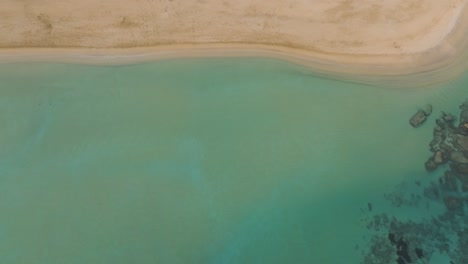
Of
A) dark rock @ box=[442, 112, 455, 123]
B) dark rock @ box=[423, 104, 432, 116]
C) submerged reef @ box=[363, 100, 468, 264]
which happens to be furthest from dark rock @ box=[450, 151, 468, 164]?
dark rock @ box=[423, 104, 432, 116]

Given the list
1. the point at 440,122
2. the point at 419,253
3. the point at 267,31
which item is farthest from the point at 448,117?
the point at 267,31

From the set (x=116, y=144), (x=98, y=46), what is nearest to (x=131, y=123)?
(x=116, y=144)

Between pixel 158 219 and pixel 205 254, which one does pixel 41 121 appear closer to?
pixel 158 219

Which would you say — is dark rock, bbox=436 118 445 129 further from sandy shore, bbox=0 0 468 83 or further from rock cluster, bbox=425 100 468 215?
sandy shore, bbox=0 0 468 83

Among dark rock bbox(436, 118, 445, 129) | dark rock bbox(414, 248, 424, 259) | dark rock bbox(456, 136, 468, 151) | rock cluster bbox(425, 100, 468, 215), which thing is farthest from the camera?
dark rock bbox(436, 118, 445, 129)

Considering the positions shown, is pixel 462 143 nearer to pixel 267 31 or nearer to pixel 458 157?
pixel 458 157

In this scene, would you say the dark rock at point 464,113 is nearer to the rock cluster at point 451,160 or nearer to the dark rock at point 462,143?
the rock cluster at point 451,160
